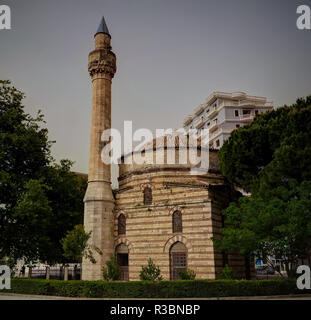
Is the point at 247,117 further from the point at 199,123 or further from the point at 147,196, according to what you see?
the point at 147,196

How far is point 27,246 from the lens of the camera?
23.3 m

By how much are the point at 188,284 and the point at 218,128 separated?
38141 mm

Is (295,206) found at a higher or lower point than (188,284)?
higher

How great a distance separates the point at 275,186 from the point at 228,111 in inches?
1325

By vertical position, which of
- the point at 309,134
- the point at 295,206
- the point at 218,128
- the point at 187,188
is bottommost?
the point at 295,206

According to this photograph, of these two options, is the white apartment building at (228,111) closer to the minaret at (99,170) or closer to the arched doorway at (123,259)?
the minaret at (99,170)

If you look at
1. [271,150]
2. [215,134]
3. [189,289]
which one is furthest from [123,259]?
[215,134]

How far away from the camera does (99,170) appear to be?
2508 centimetres

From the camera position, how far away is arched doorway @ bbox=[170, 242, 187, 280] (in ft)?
70.6

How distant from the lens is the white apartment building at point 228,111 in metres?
50.7

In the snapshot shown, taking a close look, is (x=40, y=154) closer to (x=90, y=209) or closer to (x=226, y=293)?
(x=90, y=209)

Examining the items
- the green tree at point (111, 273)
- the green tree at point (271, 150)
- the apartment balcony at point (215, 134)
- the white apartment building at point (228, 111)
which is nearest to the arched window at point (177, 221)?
the green tree at point (271, 150)

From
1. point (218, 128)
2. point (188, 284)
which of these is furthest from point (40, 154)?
point (218, 128)
